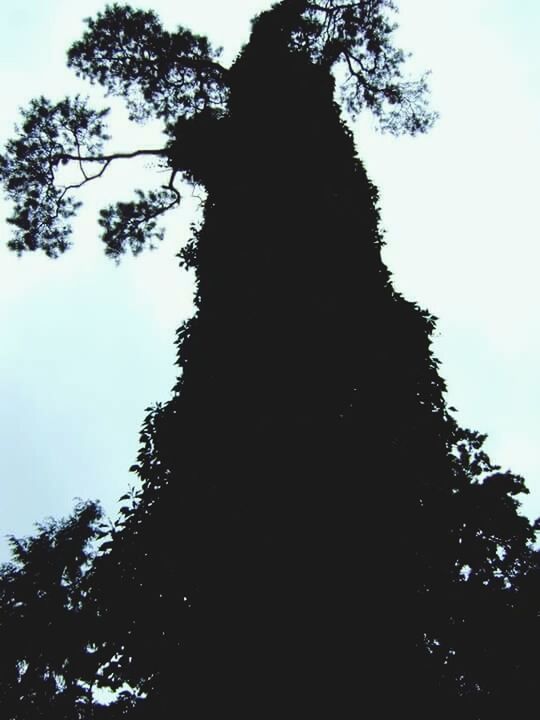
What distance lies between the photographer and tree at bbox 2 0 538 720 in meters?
4.94

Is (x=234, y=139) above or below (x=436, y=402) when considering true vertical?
above

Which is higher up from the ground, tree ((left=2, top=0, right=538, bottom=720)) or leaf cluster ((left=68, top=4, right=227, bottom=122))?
leaf cluster ((left=68, top=4, right=227, bottom=122))

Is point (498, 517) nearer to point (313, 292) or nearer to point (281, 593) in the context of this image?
point (281, 593)

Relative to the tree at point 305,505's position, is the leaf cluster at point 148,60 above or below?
above

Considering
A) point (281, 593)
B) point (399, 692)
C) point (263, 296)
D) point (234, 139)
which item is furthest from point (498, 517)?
point (234, 139)

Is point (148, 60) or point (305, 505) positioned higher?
point (148, 60)

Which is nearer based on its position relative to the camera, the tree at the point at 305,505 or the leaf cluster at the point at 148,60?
the tree at the point at 305,505

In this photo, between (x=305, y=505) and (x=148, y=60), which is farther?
(x=148, y=60)

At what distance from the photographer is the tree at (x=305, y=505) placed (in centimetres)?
494

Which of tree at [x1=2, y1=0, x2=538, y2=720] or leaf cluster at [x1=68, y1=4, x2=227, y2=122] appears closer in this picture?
tree at [x1=2, y1=0, x2=538, y2=720]

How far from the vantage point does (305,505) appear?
558cm

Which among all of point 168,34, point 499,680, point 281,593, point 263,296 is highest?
point 168,34

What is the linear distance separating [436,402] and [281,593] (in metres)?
4.28

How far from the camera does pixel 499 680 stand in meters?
5.38
